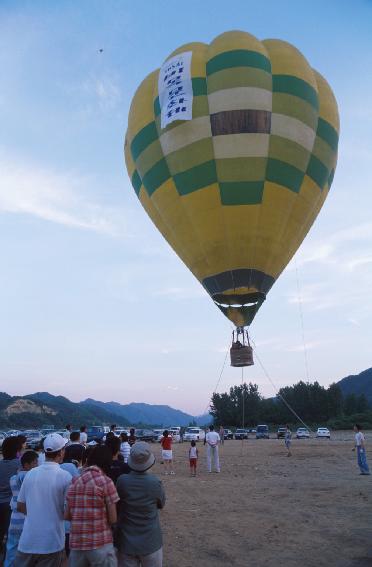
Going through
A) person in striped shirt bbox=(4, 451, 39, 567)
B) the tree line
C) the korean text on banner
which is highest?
the korean text on banner

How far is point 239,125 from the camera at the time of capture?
10906 millimetres

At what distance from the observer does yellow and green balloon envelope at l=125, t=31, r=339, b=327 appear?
11.0 metres

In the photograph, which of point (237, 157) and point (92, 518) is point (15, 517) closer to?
point (92, 518)

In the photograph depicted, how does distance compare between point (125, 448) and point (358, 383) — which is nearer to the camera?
point (125, 448)

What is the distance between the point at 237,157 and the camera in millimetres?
10984

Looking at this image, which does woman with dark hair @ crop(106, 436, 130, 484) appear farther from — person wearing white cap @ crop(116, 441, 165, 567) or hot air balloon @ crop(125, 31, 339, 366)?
hot air balloon @ crop(125, 31, 339, 366)

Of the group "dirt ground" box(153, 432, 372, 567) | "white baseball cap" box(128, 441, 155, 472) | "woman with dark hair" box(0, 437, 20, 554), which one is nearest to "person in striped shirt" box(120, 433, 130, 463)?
"dirt ground" box(153, 432, 372, 567)

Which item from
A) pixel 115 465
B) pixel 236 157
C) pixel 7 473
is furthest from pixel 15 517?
pixel 236 157

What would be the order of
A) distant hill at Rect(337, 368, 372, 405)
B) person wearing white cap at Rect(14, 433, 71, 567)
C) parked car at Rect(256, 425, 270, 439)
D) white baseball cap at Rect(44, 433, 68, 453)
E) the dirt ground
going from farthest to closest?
distant hill at Rect(337, 368, 372, 405) < parked car at Rect(256, 425, 270, 439) < the dirt ground < white baseball cap at Rect(44, 433, 68, 453) < person wearing white cap at Rect(14, 433, 71, 567)

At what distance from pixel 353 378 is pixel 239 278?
174765 millimetres

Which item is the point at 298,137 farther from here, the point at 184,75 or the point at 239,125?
the point at 184,75

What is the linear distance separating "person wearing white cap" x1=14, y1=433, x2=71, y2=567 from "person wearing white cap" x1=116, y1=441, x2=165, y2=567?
0.45m

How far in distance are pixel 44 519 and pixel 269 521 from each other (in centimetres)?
480

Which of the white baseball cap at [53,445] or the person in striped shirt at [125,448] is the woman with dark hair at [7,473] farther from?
the person in striped shirt at [125,448]
